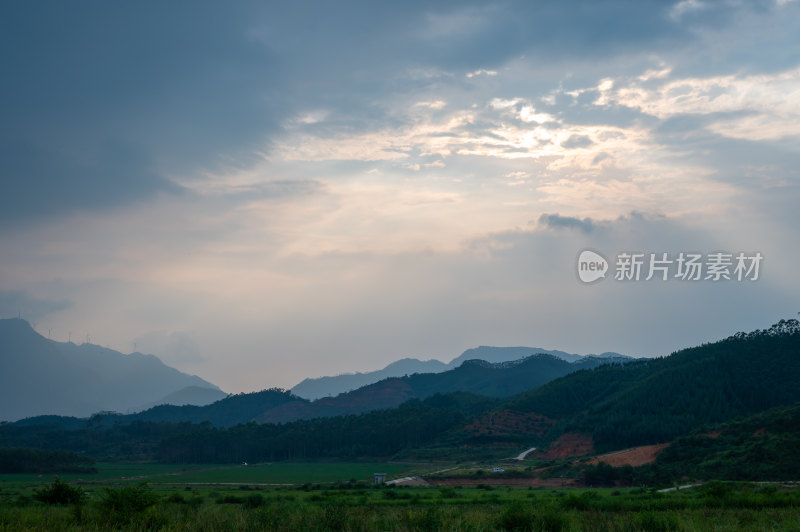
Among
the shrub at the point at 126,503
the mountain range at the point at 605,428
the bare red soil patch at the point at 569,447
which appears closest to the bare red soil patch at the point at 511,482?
the mountain range at the point at 605,428

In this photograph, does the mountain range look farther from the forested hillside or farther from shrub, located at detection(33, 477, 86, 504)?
shrub, located at detection(33, 477, 86, 504)

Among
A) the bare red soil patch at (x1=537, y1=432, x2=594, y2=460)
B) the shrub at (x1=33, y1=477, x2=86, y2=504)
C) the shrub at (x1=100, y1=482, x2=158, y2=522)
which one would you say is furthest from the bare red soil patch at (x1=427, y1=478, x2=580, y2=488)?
the shrub at (x1=100, y1=482, x2=158, y2=522)

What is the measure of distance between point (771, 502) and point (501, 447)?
8799cm

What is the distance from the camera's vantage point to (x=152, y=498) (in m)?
21.0

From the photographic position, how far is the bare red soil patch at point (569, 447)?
90.2 meters

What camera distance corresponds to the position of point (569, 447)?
3659 inches

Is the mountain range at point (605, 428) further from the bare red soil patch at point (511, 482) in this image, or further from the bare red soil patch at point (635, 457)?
the bare red soil patch at point (511, 482)

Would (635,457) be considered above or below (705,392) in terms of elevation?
below

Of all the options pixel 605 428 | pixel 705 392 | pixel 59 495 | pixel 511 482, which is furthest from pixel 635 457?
pixel 59 495

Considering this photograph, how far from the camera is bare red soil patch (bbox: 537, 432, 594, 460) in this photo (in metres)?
90.2

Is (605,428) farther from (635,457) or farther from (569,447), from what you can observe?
(635,457)

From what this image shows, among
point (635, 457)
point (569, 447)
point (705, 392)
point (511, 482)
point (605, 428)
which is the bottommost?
point (569, 447)

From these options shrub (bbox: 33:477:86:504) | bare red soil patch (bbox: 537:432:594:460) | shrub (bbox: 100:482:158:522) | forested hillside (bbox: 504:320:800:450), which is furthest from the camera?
bare red soil patch (bbox: 537:432:594:460)

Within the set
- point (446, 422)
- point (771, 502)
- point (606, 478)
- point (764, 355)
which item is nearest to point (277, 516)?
point (771, 502)
